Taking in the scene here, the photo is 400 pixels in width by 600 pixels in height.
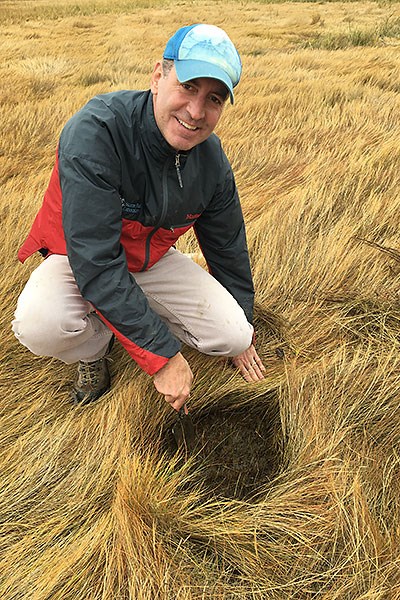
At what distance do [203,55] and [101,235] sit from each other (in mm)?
524

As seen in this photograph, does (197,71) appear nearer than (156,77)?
Yes

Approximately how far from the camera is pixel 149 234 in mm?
1559

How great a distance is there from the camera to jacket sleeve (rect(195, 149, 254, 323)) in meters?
1.63

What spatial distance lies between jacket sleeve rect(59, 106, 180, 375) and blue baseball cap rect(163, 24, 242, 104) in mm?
266

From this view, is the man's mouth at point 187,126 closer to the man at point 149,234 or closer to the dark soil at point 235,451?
the man at point 149,234

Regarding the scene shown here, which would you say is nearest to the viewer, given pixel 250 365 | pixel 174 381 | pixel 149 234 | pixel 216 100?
pixel 216 100

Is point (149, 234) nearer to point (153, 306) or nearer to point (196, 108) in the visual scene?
point (153, 306)

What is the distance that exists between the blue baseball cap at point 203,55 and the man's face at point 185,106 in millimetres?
32

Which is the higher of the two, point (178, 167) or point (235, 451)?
point (178, 167)

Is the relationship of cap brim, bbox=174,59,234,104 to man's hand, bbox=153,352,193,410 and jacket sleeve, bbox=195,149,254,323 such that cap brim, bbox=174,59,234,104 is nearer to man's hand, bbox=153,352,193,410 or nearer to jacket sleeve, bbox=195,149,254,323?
jacket sleeve, bbox=195,149,254,323

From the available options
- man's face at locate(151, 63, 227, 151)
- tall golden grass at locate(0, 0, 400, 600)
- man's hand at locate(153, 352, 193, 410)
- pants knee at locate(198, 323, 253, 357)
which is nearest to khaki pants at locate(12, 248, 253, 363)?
pants knee at locate(198, 323, 253, 357)

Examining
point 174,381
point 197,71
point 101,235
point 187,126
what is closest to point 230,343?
point 174,381

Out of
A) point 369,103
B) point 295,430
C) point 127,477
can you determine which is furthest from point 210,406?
point 369,103

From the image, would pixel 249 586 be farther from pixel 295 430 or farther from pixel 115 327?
pixel 115 327
